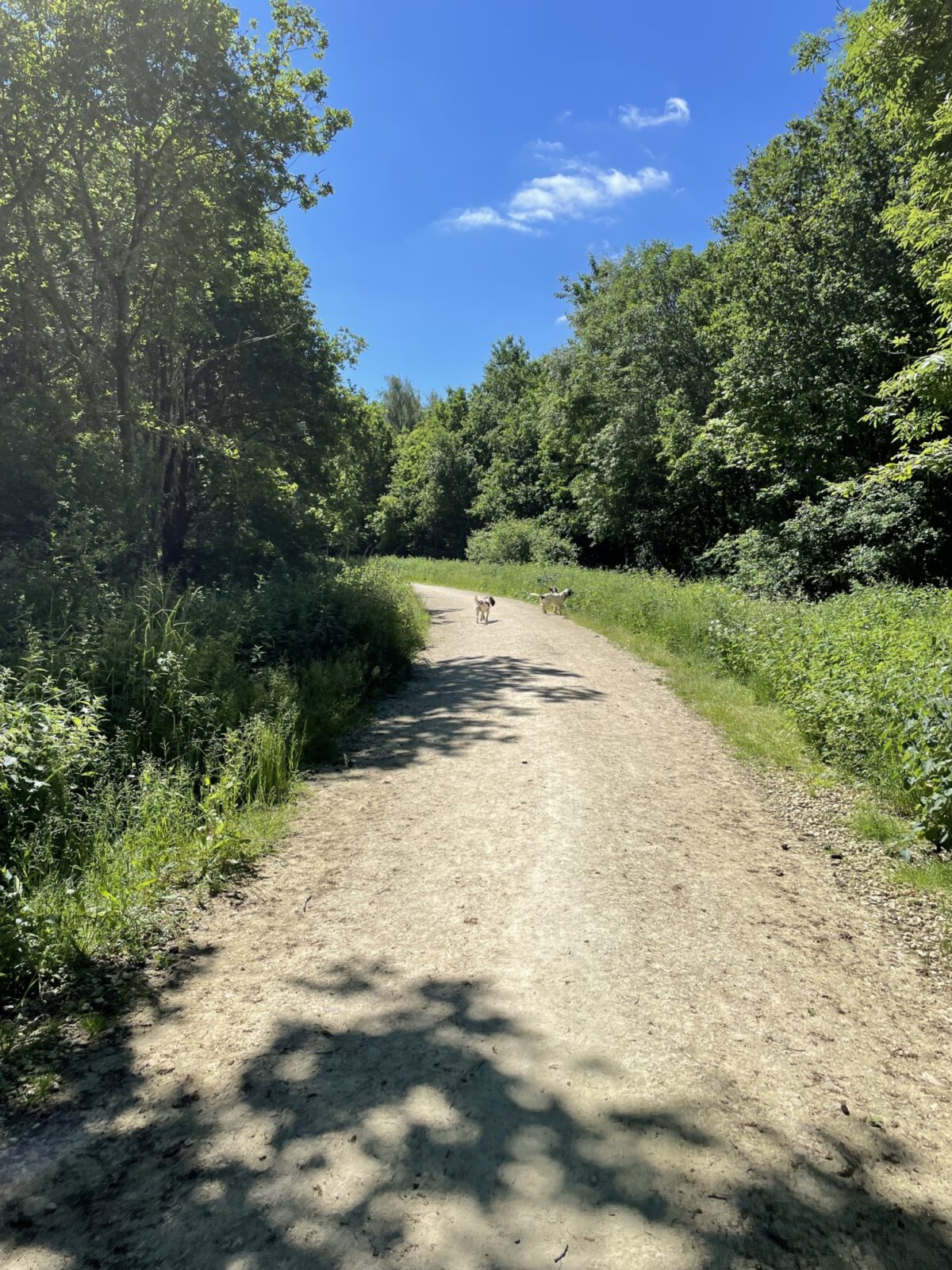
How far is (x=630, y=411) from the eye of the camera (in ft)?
90.7

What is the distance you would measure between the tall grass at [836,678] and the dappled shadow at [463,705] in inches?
78.1

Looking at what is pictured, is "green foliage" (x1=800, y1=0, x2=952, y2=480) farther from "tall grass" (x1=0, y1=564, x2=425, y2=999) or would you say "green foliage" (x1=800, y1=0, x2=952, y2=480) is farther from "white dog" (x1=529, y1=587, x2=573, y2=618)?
"tall grass" (x1=0, y1=564, x2=425, y2=999)

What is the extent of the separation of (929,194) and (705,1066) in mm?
13129

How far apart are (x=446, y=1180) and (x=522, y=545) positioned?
113 feet

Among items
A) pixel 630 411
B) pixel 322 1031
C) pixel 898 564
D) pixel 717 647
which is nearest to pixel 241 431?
Result: pixel 630 411

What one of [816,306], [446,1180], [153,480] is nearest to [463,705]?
[446,1180]

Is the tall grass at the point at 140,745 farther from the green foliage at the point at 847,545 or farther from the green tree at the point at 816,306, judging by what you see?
the green tree at the point at 816,306

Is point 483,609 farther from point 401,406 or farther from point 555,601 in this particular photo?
point 401,406

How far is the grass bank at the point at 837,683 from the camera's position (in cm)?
474

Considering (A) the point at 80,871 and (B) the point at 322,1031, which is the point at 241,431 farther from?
(B) the point at 322,1031

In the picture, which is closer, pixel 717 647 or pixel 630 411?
pixel 717 647

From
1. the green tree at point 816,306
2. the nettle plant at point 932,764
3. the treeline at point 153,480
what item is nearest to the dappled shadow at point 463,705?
the treeline at point 153,480

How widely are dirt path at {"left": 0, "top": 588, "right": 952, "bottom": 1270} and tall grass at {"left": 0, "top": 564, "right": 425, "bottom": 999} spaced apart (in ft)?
1.72

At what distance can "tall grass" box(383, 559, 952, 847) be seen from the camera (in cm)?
480
